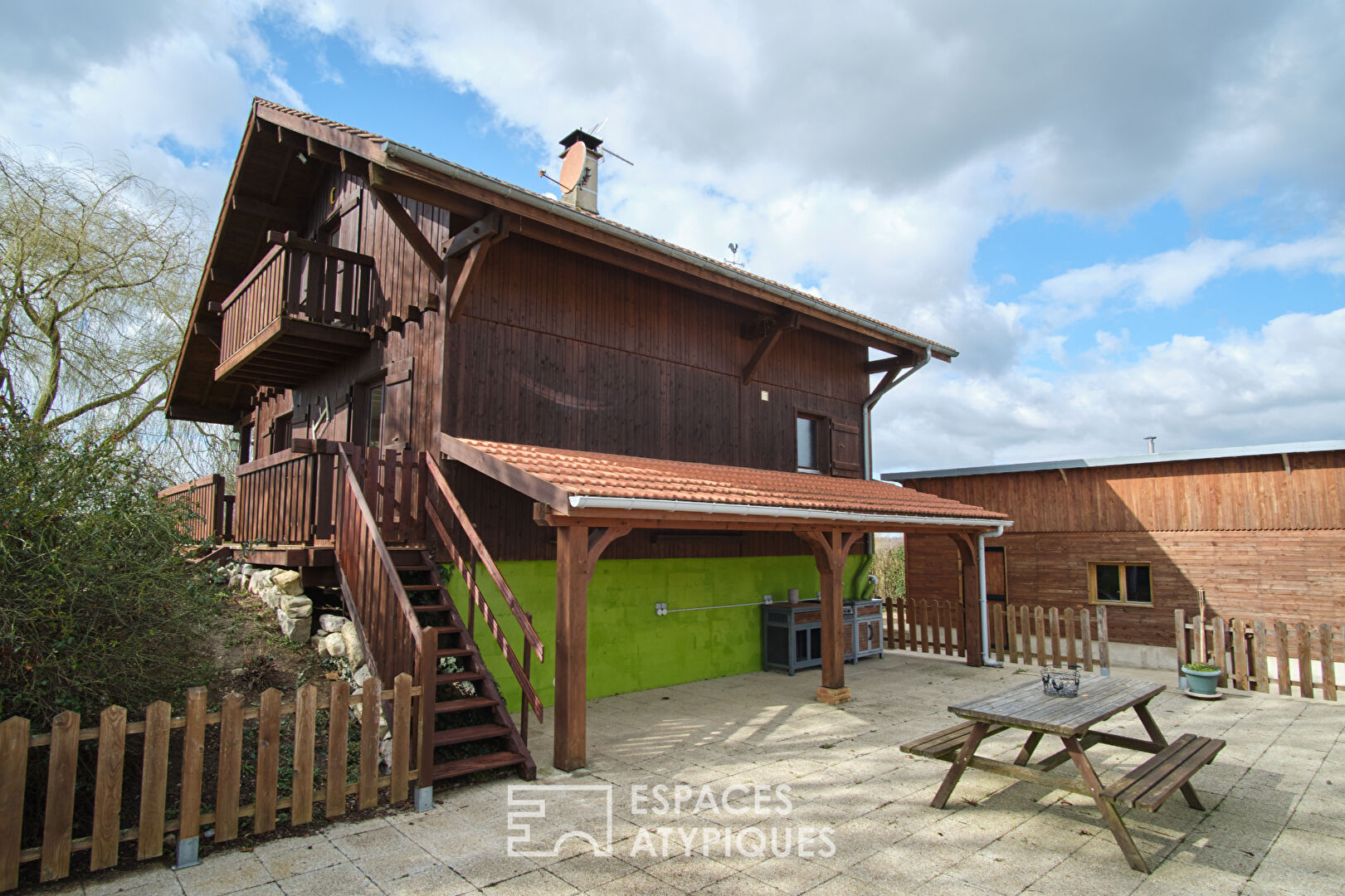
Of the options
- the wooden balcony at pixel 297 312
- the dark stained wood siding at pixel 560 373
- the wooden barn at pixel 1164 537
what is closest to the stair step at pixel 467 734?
the dark stained wood siding at pixel 560 373

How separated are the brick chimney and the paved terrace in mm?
8317

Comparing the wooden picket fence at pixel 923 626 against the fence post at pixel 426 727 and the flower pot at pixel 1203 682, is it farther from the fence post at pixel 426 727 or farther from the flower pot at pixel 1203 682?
the fence post at pixel 426 727

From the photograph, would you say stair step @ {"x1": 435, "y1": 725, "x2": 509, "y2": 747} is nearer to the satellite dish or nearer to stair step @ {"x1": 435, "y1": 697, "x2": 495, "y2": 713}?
stair step @ {"x1": 435, "y1": 697, "x2": 495, "y2": 713}

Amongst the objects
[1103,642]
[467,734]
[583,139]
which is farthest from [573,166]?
[1103,642]

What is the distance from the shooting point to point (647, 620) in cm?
1004

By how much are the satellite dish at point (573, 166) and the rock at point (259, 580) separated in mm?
7403

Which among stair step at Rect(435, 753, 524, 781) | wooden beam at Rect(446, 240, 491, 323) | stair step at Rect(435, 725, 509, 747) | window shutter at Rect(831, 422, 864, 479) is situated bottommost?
stair step at Rect(435, 753, 524, 781)

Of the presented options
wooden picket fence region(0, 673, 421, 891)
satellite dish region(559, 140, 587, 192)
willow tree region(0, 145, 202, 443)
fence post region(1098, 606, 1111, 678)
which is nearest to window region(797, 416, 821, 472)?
fence post region(1098, 606, 1111, 678)

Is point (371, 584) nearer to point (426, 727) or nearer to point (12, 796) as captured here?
point (426, 727)

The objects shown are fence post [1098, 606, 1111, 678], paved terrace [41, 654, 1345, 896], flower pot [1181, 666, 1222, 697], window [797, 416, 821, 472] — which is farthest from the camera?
window [797, 416, 821, 472]

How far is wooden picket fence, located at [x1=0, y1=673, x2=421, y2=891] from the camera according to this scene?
12.5 ft

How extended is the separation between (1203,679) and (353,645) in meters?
10.2

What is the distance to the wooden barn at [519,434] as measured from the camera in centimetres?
660

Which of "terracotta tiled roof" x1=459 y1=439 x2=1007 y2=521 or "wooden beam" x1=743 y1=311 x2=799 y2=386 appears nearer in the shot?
"terracotta tiled roof" x1=459 y1=439 x2=1007 y2=521
